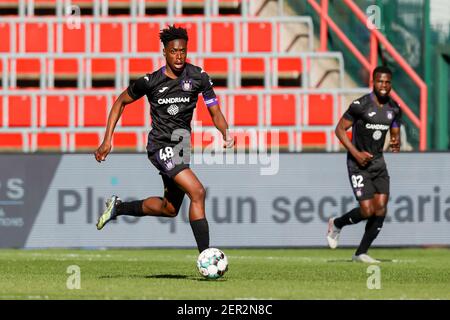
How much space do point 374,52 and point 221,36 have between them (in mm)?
2546

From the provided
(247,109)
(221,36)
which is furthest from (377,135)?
(221,36)

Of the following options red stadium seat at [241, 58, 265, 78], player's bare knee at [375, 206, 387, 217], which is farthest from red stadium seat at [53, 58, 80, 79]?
player's bare knee at [375, 206, 387, 217]

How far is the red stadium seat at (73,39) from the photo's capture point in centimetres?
2116

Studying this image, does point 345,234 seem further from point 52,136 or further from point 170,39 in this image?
point 170,39

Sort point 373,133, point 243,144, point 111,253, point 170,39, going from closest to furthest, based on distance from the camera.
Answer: point 170,39
point 373,133
point 111,253
point 243,144

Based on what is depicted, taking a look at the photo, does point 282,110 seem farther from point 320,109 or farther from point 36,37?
point 36,37

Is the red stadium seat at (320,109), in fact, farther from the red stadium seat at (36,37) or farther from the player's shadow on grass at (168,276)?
the player's shadow on grass at (168,276)

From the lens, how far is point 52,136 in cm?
1933


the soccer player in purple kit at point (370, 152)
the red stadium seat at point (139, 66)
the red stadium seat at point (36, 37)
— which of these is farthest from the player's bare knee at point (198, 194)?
the red stadium seat at point (36, 37)

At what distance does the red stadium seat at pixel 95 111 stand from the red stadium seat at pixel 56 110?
0.89ft

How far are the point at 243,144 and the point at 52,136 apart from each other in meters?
2.85

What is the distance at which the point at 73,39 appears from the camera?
21.2m
